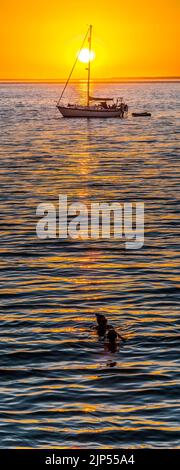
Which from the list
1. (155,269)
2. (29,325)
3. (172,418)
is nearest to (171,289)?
(155,269)

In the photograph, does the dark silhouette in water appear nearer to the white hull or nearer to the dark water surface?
the dark water surface

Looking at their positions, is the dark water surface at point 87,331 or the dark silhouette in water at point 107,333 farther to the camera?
the dark silhouette in water at point 107,333

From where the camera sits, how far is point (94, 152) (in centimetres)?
10262

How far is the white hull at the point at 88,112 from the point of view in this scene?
568 ft

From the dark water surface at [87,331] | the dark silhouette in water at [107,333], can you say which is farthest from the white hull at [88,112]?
the dark silhouette in water at [107,333]

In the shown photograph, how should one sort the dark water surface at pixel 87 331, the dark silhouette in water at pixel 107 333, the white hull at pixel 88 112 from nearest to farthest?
the dark water surface at pixel 87 331, the dark silhouette in water at pixel 107 333, the white hull at pixel 88 112

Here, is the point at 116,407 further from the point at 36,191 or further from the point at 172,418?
the point at 36,191

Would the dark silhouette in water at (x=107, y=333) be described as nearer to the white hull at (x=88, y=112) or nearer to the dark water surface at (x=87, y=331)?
the dark water surface at (x=87, y=331)

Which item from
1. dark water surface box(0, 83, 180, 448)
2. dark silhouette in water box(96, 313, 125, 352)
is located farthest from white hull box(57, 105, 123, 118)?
dark silhouette in water box(96, 313, 125, 352)

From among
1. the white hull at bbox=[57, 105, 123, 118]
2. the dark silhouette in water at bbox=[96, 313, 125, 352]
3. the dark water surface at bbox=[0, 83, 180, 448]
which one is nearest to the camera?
the dark water surface at bbox=[0, 83, 180, 448]

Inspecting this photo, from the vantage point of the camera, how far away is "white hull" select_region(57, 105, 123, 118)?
568 feet

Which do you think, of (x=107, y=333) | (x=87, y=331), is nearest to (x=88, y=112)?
(x=87, y=331)
